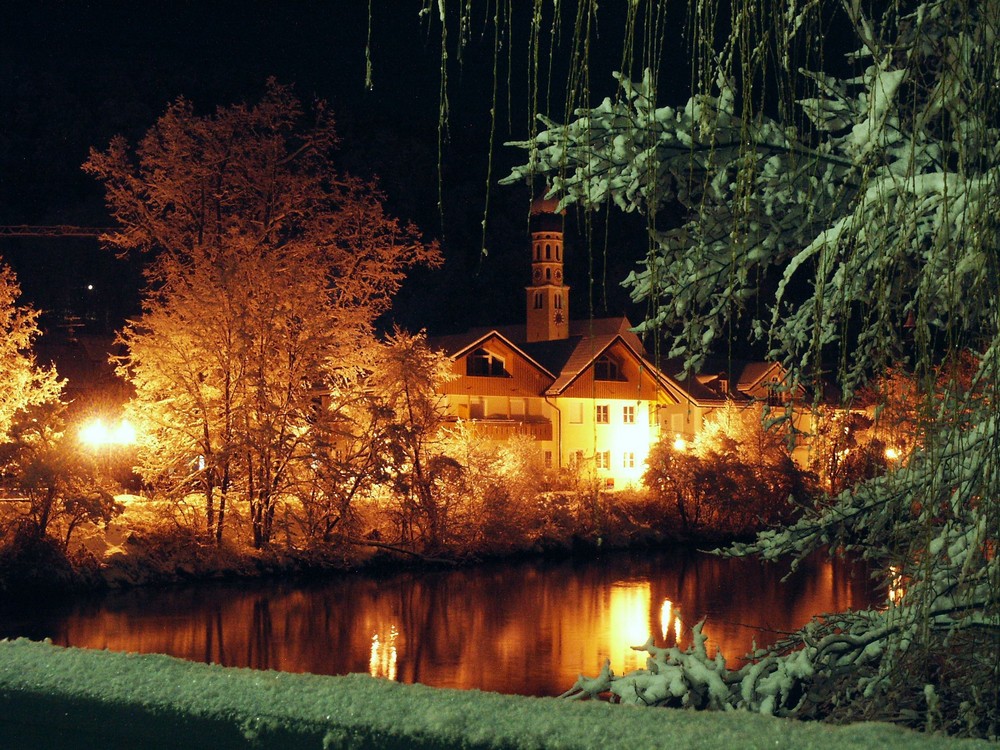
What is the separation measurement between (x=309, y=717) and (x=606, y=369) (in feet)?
138

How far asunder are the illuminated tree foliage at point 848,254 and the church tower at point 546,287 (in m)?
52.1

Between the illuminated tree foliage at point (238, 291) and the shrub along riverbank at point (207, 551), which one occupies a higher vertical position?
the illuminated tree foliage at point (238, 291)

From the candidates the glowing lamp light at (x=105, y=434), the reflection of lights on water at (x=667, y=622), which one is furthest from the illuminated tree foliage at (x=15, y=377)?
the reflection of lights on water at (x=667, y=622)

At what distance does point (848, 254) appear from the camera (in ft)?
17.9

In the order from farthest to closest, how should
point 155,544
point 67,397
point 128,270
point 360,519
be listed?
point 128,270 < point 67,397 < point 360,519 < point 155,544

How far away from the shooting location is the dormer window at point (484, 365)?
42.2 meters

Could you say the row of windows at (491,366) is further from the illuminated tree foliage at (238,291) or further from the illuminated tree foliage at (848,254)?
the illuminated tree foliage at (848,254)

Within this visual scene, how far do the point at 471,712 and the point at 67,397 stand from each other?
40.4 m

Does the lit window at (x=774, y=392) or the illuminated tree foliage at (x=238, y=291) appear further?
the illuminated tree foliage at (x=238, y=291)

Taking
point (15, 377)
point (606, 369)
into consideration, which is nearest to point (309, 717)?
point (15, 377)

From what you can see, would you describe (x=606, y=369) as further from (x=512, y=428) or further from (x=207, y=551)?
(x=207, y=551)

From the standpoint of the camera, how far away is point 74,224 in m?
52.7

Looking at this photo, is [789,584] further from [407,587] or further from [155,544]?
[155,544]

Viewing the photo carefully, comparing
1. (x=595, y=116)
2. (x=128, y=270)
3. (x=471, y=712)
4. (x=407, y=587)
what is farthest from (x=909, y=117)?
(x=128, y=270)
